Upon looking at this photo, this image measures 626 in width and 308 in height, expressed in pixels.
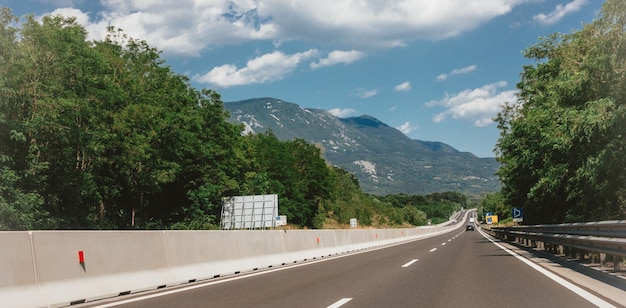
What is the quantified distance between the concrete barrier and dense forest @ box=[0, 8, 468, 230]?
→ 2033 cm

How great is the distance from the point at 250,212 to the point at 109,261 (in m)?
46.9

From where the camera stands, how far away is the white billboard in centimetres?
5390

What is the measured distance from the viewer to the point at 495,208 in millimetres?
163000

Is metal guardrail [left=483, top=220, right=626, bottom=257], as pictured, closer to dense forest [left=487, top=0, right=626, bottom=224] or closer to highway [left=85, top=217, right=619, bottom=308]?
highway [left=85, top=217, right=619, bottom=308]

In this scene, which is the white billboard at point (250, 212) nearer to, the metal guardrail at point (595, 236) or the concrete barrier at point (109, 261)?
the metal guardrail at point (595, 236)

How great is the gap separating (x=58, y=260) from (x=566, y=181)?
2727cm

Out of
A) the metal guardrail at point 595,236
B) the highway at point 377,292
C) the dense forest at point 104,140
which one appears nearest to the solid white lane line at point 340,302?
the highway at point 377,292

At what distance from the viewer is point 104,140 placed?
1636 inches

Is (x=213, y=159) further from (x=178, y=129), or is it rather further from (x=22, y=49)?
(x=22, y=49)

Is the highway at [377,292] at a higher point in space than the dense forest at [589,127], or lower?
lower

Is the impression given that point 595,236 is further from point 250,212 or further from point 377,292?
point 250,212

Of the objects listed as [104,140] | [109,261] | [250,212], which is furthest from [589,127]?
[250,212]

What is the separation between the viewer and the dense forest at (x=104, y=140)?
3147 cm

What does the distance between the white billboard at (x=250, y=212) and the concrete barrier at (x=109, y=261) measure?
37.3 metres
